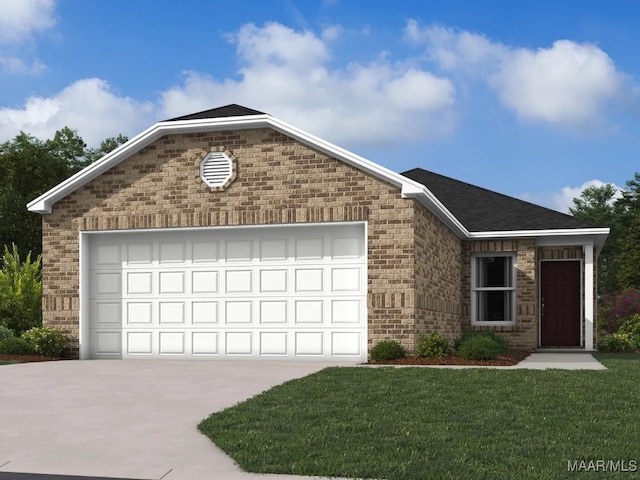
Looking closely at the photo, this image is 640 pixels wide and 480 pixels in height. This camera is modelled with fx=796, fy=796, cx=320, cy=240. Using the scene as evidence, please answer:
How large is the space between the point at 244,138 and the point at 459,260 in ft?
25.8

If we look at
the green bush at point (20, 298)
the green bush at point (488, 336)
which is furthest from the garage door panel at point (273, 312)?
the green bush at point (20, 298)

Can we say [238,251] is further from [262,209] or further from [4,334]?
[4,334]

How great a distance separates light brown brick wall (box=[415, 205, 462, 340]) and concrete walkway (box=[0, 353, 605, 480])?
2577 mm

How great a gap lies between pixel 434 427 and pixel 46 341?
11.4 metres

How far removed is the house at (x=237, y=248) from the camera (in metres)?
15.8

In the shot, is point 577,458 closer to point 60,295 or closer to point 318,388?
point 318,388

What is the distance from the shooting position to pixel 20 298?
72.7 ft

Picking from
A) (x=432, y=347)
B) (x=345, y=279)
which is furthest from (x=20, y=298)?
(x=432, y=347)

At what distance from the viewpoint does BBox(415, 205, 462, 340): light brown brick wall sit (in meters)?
16.4

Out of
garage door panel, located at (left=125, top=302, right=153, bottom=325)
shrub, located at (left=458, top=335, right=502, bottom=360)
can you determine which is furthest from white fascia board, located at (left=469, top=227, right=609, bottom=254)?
garage door panel, located at (left=125, top=302, right=153, bottom=325)

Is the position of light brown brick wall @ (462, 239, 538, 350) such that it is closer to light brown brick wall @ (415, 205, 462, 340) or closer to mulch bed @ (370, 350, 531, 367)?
light brown brick wall @ (415, 205, 462, 340)

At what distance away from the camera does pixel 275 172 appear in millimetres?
16391

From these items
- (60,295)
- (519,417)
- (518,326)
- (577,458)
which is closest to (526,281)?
(518,326)

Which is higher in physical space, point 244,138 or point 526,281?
point 244,138
